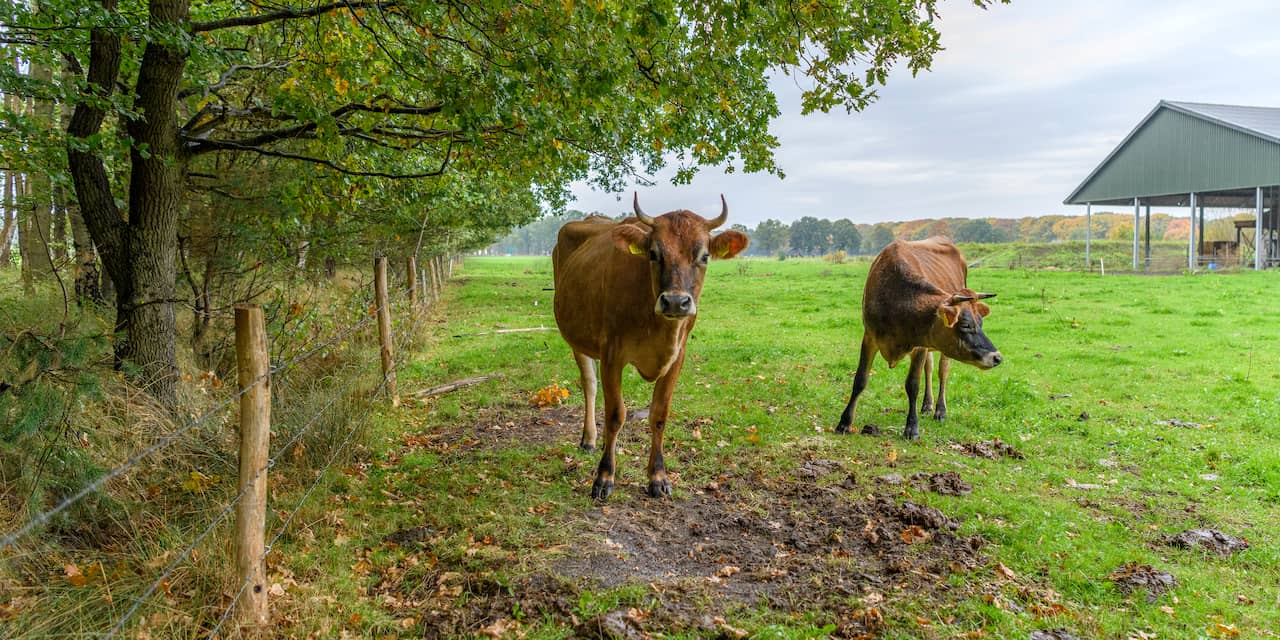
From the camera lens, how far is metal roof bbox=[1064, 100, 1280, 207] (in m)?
29.6

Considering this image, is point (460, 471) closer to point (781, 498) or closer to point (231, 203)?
point (781, 498)

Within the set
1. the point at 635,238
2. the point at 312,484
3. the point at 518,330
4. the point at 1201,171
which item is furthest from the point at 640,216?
the point at 1201,171

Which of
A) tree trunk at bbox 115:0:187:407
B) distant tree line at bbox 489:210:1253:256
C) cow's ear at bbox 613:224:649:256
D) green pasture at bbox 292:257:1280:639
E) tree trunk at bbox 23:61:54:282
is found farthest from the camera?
distant tree line at bbox 489:210:1253:256

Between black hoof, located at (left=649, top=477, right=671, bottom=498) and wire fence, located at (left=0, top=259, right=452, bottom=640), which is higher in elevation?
wire fence, located at (left=0, top=259, right=452, bottom=640)

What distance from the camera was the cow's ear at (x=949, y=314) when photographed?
672cm

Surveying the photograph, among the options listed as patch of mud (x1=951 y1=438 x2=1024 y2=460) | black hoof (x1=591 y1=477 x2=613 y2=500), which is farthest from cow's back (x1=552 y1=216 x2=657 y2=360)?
patch of mud (x1=951 y1=438 x2=1024 y2=460)

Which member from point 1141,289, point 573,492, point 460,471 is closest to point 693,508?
point 573,492

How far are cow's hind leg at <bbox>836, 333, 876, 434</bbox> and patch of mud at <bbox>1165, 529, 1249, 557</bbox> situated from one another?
3.10 m

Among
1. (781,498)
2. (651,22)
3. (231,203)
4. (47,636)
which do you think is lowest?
(781,498)

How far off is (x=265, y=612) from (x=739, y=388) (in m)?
6.93

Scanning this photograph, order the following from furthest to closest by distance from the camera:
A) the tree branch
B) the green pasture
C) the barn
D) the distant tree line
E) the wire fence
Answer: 1. the distant tree line
2. the barn
3. the tree branch
4. the green pasture
5. the wire fence

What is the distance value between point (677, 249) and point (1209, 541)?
415 cm

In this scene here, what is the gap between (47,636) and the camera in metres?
2.99

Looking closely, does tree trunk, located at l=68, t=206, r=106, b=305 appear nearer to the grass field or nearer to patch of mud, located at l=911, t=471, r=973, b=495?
the grass field
